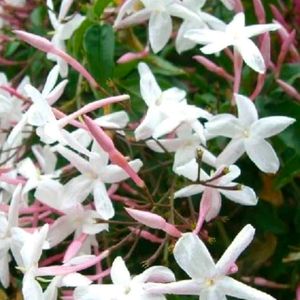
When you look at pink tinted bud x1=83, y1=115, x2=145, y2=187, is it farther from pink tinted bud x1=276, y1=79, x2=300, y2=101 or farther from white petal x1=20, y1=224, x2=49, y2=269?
pink tinted bud x1=276, y1=79, x2=300, y2=101

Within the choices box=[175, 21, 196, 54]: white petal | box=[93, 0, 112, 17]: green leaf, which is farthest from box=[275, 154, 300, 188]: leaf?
box=[93, 0, 112, 17]: green leaf

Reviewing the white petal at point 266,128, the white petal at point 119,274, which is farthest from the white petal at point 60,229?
the white petal at point 266,128

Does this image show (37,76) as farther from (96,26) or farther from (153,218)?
(153,218)

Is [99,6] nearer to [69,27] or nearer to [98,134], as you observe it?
[69,27]

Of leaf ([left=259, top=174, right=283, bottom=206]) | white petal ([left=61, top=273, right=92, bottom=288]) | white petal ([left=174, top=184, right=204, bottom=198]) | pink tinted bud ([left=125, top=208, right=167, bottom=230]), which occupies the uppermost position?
pink tinted bud ([left=125, top=208, right=167, bottom=230])

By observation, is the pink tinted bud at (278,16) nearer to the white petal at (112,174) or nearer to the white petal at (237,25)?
the white petal at (237,25)

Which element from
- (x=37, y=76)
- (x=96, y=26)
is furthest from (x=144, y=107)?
(x=37, y=76)
